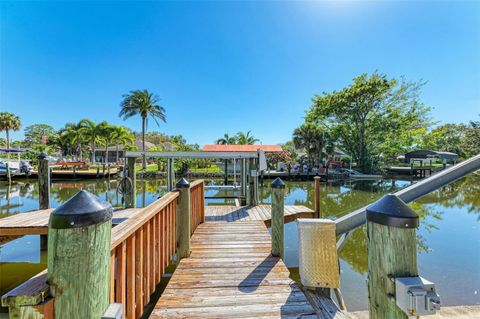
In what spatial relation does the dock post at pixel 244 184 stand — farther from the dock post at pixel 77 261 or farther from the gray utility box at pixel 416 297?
the dock post at pixel 77 261

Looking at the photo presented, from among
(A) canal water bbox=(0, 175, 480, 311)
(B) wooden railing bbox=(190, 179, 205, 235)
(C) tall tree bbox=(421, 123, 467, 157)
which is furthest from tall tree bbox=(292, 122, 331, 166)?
(B) wooden railing bbox=(190, 179, 205, 235)

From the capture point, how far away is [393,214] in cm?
113

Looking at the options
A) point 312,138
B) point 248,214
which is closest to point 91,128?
point 312,138

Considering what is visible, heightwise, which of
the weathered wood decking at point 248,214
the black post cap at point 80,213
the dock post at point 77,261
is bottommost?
the weathered wood decking at point 248,214

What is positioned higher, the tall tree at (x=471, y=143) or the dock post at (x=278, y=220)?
the tall tree at (x=471, y=143)

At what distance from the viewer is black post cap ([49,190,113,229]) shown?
0.90 m

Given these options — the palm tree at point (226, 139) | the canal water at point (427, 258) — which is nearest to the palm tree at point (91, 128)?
the palm tree at point (226, 139)

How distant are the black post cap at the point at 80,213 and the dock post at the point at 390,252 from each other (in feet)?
4.45

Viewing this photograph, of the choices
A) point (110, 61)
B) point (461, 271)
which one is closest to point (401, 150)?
point (461, 271)

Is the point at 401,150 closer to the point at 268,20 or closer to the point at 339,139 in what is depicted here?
the point at 339,139

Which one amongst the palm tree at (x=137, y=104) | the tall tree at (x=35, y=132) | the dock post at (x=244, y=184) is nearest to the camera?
the dock post at (x=244, y=184)

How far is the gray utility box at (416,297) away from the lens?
99cm

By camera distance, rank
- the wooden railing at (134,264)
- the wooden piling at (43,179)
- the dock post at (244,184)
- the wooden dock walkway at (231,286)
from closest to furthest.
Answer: the wooden railing at (134,264)
the wooden dock walkway at (231,286)
the wooden piling at (43,179)
the dock post at (244,184)

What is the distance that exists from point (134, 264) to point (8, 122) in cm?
4113
